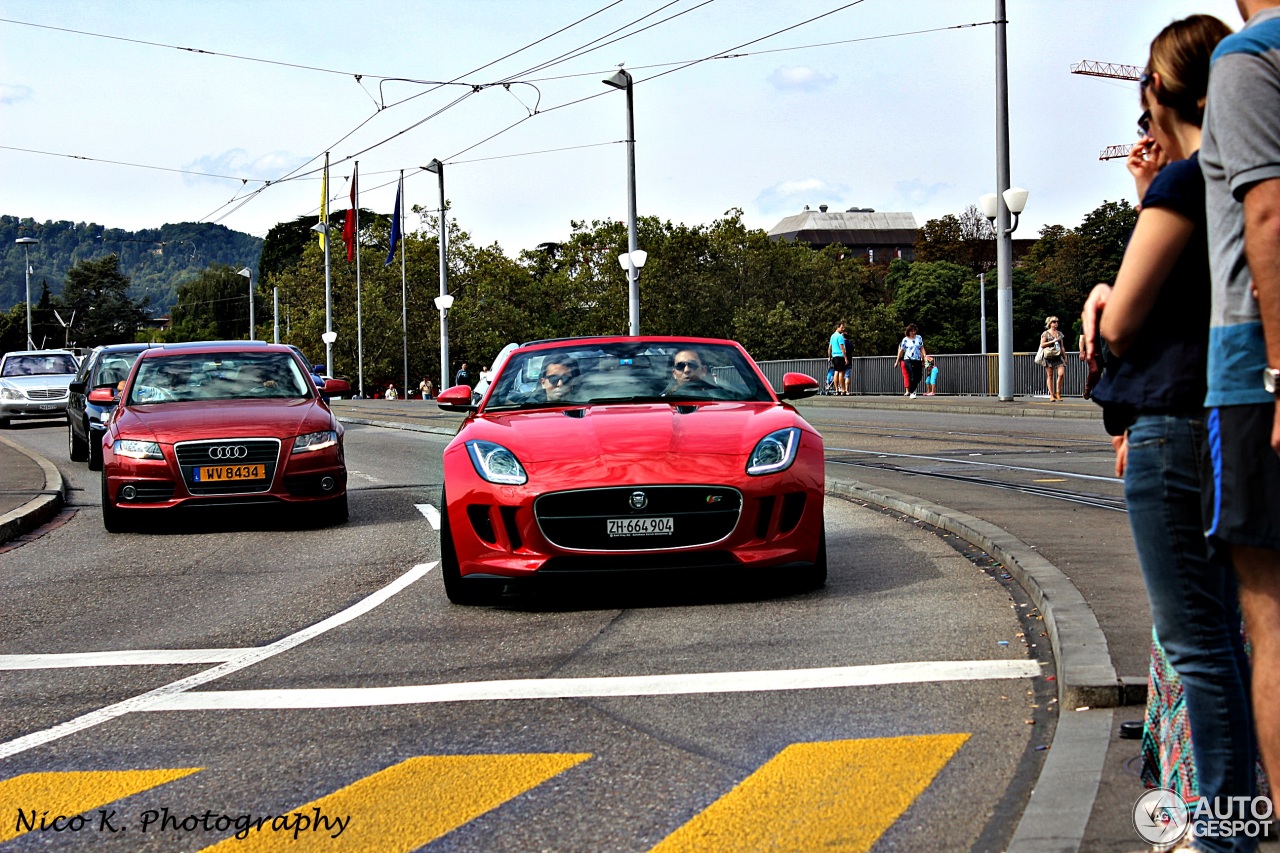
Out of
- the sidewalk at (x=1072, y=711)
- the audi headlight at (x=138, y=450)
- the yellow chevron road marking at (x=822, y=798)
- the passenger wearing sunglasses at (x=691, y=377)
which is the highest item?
the passenger wearing sunglasses at (x=691, y=377)

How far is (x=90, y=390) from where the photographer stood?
1762 cm

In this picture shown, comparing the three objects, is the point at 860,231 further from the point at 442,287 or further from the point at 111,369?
the point at 111,369

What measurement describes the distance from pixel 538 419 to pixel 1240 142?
212 inches

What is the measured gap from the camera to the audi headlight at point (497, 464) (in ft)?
23.5

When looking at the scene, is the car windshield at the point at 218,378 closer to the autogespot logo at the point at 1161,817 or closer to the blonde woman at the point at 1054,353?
the autogespot logo at the point at 1161,817

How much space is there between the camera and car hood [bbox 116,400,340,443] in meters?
11.2

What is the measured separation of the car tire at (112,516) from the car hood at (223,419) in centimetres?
51

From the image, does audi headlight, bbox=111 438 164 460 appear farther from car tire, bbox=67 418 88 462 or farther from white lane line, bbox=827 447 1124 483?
car tire, bbox=67 418 88 462

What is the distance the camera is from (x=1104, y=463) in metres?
14.6

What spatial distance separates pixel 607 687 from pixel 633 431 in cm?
222

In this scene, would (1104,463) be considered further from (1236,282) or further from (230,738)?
(1236,282)

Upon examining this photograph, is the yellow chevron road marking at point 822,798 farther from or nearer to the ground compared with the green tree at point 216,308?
nearer to the ground

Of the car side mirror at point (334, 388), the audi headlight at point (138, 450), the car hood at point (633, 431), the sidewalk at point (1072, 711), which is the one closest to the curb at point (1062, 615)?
the sidewalk at point (1072, 711)

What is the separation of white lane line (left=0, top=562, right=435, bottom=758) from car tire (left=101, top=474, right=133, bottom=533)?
3.85 meters
